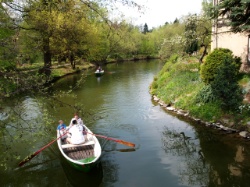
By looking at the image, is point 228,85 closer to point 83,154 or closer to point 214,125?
point 214,125

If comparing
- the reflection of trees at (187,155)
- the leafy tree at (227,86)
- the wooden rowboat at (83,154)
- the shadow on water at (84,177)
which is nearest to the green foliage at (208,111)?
the leafy tree at (227,86)

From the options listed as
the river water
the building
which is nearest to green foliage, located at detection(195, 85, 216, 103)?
the river water

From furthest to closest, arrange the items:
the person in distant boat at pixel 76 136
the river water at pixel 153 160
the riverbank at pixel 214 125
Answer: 1. the riverbank at pixel 214 125
2. the person in distant boat at pixel 76 136
3. the river water at pixel 153 160

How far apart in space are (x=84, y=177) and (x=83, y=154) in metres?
0.99

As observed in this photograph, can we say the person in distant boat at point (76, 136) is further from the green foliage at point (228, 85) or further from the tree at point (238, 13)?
the tree at point (238, 13)

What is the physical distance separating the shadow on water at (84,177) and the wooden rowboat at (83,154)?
451 mm

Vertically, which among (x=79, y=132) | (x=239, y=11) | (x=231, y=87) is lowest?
(x=79, y=132)

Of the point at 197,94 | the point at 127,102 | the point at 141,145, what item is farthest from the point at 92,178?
the point at 127,102

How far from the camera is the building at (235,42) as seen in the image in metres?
17.7

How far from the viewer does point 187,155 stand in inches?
475

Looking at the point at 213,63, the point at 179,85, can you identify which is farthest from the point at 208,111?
the point at 179,85

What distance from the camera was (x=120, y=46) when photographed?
60781mm

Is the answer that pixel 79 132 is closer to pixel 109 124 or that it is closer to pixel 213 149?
pixel 109 124

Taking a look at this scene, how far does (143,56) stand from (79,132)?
→ 210 ft
